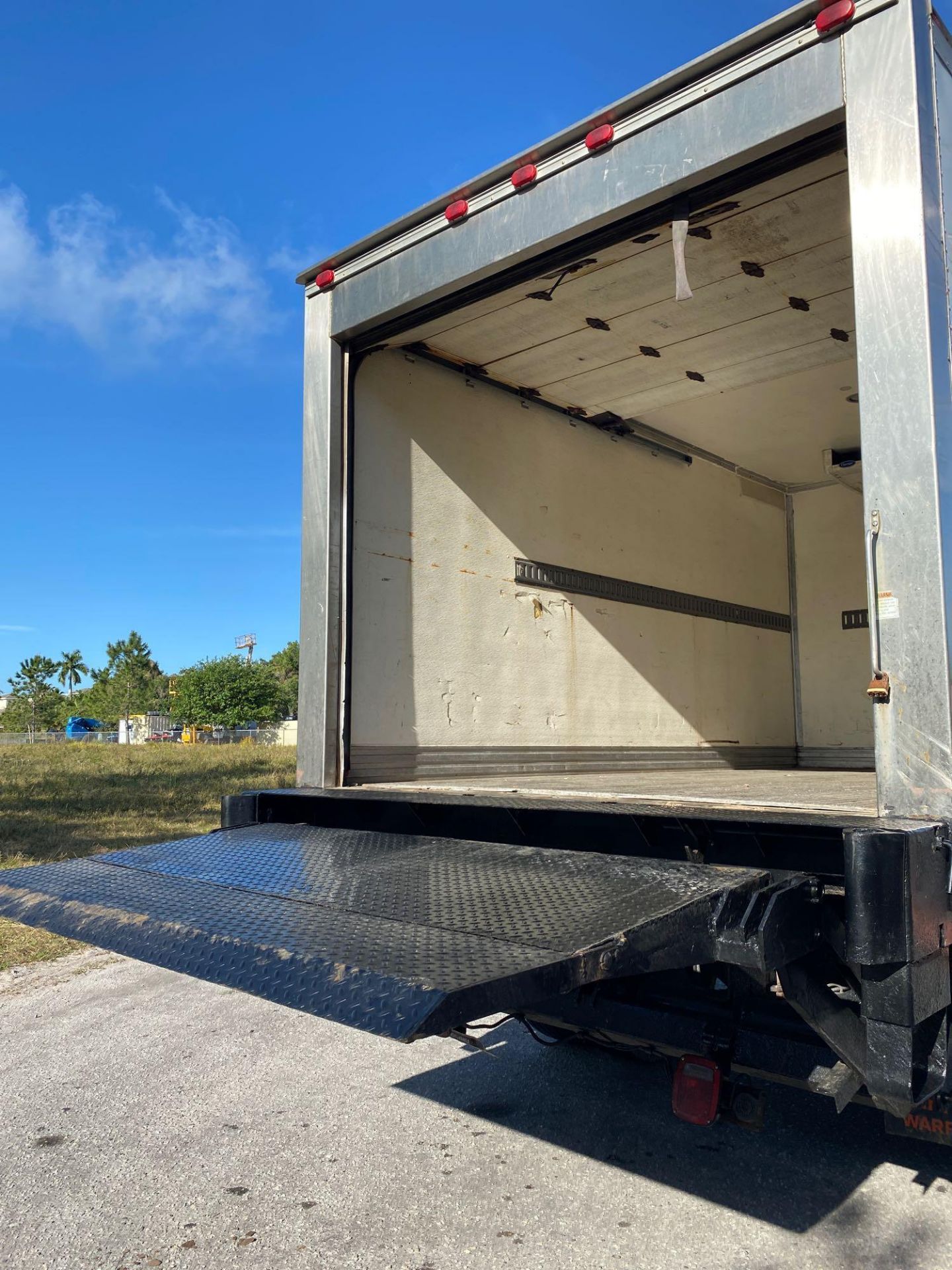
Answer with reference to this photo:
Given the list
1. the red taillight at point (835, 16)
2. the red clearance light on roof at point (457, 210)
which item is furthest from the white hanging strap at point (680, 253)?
the red clearance light on roof at point (457, 210)

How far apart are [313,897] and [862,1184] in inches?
71.1

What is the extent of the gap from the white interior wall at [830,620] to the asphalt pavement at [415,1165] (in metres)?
4.69

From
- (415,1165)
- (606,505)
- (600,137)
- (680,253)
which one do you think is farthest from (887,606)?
(606,505)

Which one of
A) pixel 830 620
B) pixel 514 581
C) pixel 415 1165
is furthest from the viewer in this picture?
pixel 830 620

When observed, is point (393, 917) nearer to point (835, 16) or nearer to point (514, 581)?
point (835, 16)

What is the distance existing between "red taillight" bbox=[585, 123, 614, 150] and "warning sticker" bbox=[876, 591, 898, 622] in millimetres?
1775

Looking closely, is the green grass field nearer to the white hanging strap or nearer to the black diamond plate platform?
the black diamond plate platform

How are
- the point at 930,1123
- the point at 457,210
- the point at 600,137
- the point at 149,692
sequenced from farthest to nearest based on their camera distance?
the point at 149,692, the point at 457,210, the point at 600,137, the point at 930,1123

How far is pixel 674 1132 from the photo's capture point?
3150 millimetres

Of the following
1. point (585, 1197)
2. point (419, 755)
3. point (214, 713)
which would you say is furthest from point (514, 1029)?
point (214, 713)

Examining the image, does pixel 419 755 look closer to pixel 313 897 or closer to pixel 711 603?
pixel 313 897

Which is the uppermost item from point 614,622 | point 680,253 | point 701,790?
point 680,253

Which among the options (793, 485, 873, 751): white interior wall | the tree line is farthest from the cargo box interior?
the tree line

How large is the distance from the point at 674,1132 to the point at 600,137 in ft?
10.7
